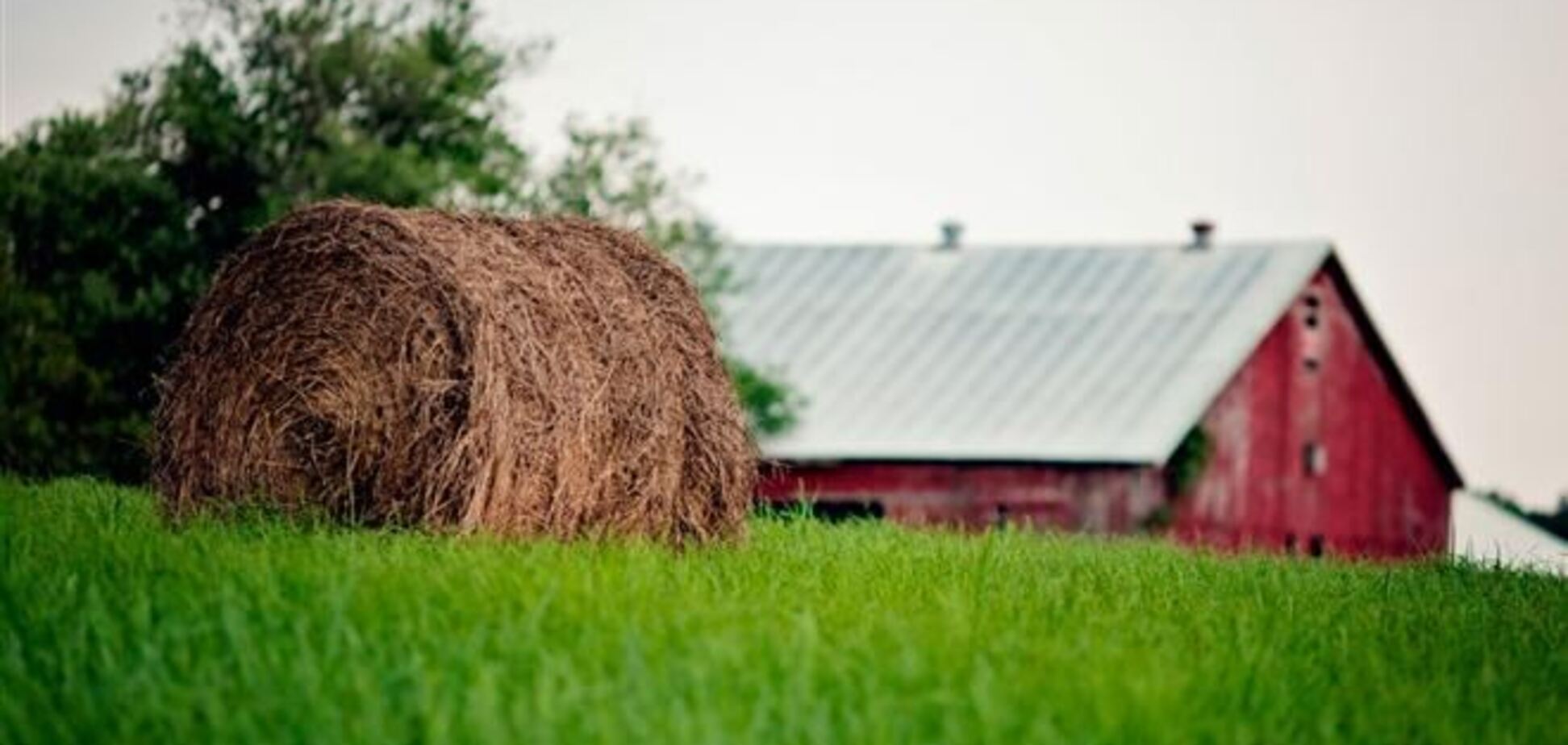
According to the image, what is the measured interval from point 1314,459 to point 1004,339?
5143 mm

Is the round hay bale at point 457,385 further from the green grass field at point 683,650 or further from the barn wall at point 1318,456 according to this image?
the barn wall at point 1318,456

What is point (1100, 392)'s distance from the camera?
106ft

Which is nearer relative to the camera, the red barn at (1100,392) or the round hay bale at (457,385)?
the round hay bale at (457,385)

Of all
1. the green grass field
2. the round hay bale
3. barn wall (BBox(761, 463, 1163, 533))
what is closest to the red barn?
barn wall (BBox(761, 463, 1163, 533))

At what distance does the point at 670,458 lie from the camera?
37.4 feet

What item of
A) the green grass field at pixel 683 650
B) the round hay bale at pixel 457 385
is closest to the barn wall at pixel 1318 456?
the round hay bale at pixel 457 385

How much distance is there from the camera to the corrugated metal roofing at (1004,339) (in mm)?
31891

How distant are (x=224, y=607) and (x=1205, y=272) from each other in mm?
28978

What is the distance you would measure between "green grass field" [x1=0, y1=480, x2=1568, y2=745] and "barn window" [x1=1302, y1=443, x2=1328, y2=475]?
25.3 meters

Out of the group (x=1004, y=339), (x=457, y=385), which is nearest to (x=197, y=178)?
(x=1004, y=339)

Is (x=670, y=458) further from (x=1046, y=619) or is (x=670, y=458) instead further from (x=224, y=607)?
(x=224, y=607)

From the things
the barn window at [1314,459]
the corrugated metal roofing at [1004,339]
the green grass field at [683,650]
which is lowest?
the green grass field at [683,650]

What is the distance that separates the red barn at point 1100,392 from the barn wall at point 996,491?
0.09ft

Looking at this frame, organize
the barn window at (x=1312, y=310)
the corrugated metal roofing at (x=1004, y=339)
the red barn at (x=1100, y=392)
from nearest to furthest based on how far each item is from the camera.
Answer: the red barn at (x=1100, y=392) → the corrugated metal roofing at (x=1004, y=339) → the barn window at (x=1312, y=310)
